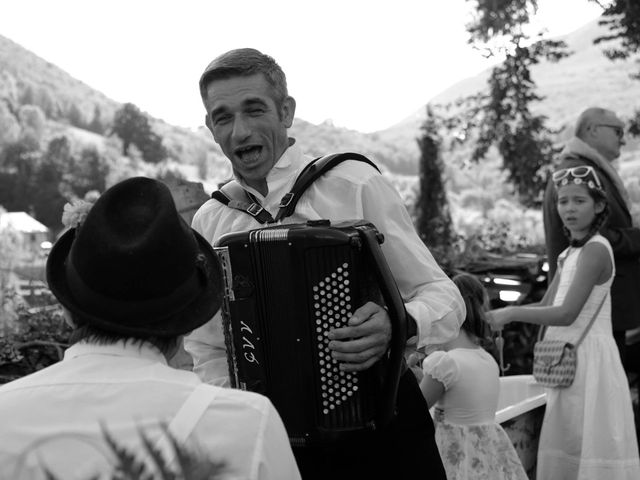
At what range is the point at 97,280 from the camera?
1672 mm

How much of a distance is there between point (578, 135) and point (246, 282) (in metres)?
3.82

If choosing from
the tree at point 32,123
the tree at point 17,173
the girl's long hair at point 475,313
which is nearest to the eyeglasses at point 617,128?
the girl's long hair at point 475,313

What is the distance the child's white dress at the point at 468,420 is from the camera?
3791mm

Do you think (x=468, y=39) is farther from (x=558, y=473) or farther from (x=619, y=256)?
(x=558, y=473)

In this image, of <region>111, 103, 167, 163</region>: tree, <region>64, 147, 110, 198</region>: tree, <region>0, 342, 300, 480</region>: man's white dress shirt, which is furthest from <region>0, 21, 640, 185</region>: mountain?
<region>0, 342, 300, 480</region>: man's white dress shirt

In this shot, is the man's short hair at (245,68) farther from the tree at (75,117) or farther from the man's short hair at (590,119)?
the tree at (75,117)

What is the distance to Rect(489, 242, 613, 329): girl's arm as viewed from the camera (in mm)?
4383

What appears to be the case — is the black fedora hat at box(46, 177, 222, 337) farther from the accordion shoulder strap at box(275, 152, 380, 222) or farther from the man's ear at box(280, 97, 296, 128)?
the man's ear at box(280, 97, 296, 128)

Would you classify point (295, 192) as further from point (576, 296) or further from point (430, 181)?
point (430, 181)

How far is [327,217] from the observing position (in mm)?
2633

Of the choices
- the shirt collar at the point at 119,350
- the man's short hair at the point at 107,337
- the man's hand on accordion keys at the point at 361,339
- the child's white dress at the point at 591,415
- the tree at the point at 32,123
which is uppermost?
the tree at the point at 32,123

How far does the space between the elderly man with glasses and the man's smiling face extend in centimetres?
298

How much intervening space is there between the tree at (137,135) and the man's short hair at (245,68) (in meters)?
21.3

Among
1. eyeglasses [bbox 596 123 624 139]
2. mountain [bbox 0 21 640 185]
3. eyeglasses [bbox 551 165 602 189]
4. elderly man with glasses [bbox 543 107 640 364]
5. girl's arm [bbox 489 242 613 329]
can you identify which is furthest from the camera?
mountain [bbox 0 21 640 185]
